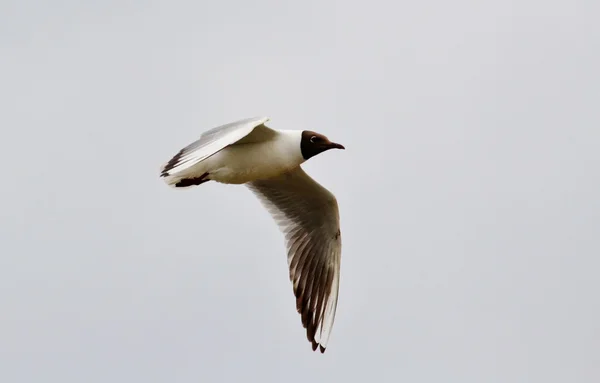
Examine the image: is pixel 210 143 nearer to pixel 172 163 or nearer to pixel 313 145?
pixel 172 163

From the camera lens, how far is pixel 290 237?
10.1m

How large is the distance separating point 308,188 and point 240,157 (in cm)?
104

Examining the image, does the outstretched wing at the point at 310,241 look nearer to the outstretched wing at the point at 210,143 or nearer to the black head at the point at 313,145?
the black head at the point at 313,145

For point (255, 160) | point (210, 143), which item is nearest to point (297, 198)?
point (255, 160)

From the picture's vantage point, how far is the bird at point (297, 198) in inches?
353

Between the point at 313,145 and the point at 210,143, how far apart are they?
132 centimetres

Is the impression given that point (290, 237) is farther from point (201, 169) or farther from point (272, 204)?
point (201, 169)

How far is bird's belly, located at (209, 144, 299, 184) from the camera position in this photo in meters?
8.95

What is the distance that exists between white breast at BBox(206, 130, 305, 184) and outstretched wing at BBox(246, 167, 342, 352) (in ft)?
2.26

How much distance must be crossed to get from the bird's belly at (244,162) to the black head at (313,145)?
16cm

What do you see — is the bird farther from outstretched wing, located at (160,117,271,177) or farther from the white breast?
outstretched wing, located at (160,117,271,177)

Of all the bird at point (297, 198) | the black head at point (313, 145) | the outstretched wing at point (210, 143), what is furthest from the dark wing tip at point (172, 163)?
the black head at point (313, 145)

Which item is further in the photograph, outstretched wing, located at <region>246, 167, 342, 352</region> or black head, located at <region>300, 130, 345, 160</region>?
outstretched wing, located at <region>246, 167, 342, 352</region>

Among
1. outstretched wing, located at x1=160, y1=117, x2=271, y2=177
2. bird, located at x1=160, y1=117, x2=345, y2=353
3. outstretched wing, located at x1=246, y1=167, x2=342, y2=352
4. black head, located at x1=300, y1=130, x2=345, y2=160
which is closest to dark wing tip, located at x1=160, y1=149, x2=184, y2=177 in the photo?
outstretched wing, located at x1=160, y1=117, x2=271, y2=177
